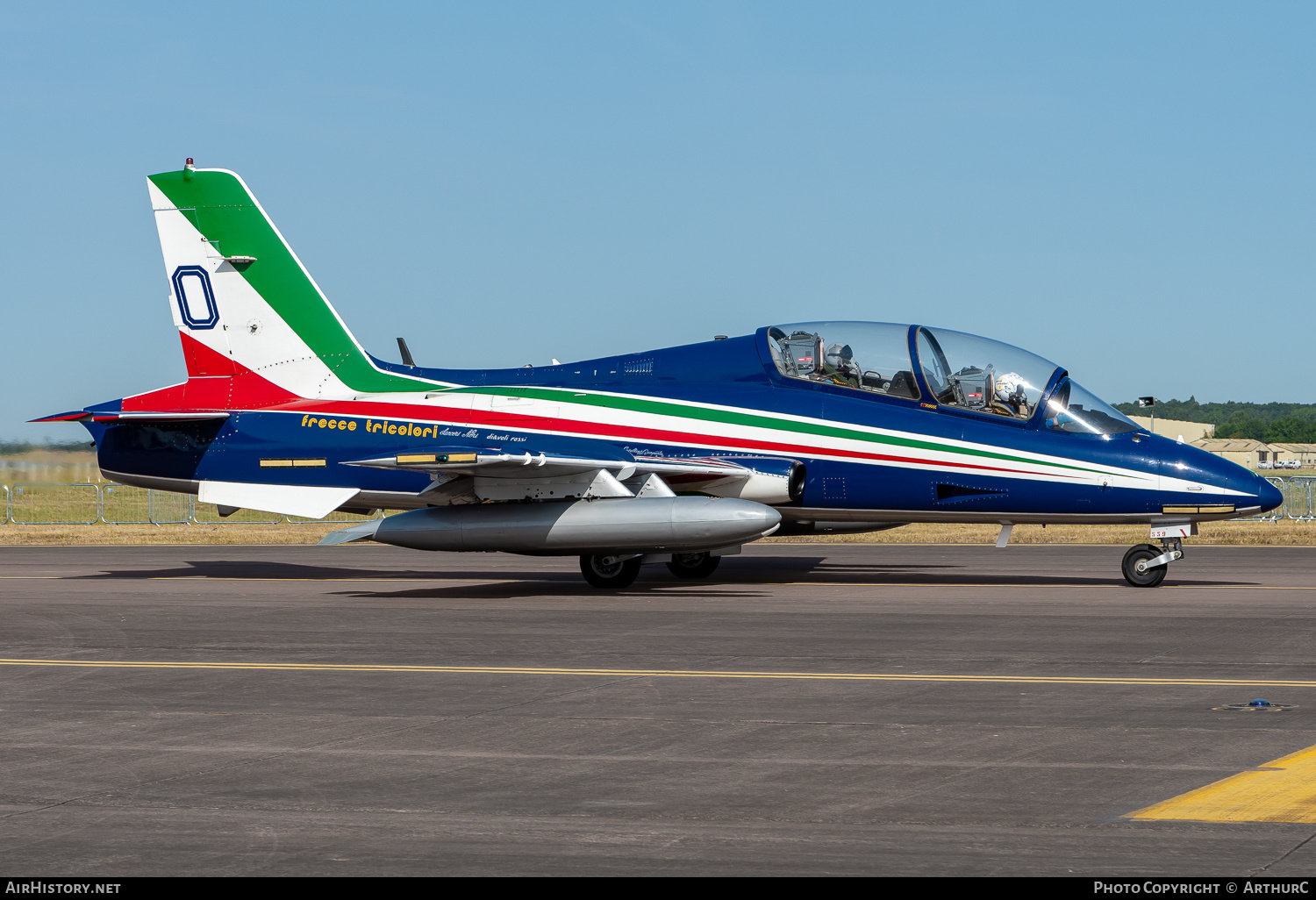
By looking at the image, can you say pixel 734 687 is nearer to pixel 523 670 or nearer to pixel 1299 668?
pixel 523 670

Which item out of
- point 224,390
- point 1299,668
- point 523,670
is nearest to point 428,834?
point 523,670

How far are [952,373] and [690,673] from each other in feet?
27.7

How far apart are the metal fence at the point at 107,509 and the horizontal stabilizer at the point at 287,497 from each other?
21.7 metres

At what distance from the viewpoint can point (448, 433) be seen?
65.8ft

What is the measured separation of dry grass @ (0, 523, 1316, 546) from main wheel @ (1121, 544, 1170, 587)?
11.9 metres

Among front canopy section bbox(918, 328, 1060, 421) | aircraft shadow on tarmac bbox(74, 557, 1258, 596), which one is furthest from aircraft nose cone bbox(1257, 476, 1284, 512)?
front canopy section bbox(918, 328, 1060, 421)

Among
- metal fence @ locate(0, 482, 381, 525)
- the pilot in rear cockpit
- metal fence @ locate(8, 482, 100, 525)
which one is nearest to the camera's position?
the pilot in rear cockpit

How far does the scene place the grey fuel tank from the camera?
671 inches

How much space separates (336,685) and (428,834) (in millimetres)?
4785

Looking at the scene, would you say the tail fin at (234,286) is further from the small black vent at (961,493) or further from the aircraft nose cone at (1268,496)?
the aircraft nose cone at (1268,496)

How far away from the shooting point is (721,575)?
71.6 ft

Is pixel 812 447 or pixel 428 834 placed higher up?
pixel 812 447

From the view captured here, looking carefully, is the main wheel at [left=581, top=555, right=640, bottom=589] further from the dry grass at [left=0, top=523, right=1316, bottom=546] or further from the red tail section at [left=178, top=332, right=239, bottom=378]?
the dry grass at [left=0, top=523, right=1316, bottom=546]

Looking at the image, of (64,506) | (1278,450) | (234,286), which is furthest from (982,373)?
(1278,450)
